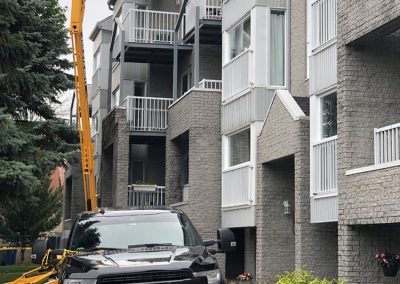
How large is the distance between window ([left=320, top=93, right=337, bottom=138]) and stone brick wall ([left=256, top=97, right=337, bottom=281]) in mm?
689

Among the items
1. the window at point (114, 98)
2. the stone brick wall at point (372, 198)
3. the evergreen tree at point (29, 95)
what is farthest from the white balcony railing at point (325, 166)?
the window at point (114, 98)

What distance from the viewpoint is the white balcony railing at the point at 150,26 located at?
2723 cm

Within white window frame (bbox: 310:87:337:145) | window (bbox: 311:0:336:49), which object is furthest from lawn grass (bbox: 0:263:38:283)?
window (bbox: 311:0:336:49)

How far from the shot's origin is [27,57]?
63.3ft

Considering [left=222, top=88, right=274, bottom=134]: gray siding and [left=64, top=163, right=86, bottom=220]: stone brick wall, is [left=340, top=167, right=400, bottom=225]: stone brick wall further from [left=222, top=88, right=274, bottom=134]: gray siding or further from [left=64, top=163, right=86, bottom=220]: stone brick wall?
[left=64, top=163, right=86, bottom=220]: stone brick wall

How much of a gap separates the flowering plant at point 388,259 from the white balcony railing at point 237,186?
6.45 m

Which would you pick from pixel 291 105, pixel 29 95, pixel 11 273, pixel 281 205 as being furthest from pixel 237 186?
pixel 11 273

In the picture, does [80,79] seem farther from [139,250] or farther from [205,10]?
[139,250]

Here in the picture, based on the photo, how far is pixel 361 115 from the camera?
1359cm

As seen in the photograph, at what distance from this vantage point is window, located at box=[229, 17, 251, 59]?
2084cm

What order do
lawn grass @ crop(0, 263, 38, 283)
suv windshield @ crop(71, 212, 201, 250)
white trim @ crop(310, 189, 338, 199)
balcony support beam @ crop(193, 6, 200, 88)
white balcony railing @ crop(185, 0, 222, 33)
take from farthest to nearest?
lawn grass @ crop(0, 263, 38, 283) → white balcony railing @ crop(185, 0, 222, 33) → balcony support beam @ crop(193, 6, 200, 88) → white trim @ crop(310, 189, 338, 199) → suv windshield @ crop(71, 212, 201, 250)

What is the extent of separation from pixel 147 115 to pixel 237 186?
7.36 meters

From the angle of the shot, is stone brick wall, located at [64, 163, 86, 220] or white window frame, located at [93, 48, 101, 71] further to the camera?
white window frame, located at [93, 48, 101, 71]

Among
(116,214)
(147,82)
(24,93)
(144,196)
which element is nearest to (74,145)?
(24,93)
